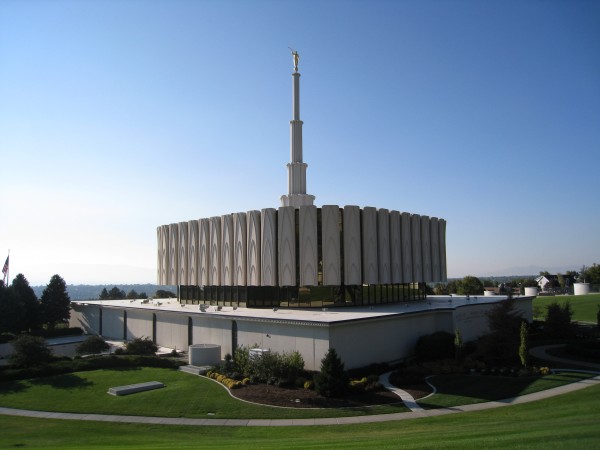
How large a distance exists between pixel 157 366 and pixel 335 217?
1755 cm

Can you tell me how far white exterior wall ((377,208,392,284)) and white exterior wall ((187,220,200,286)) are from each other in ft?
60.0

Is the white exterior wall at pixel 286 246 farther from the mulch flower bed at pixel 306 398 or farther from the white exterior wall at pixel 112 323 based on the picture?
the white exterior wall at pixel 112 323

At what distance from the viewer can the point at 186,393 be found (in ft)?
82.2

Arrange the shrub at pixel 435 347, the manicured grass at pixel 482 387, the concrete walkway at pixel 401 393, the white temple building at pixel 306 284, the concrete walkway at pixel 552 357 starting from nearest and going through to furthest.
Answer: the concrete walkway at pixel 401 393, the manicured grass at pixel 482 387, the concrete walkway at pixel 552 357, the white temple building at pixel 306 284, the shrub at pixel 435 347

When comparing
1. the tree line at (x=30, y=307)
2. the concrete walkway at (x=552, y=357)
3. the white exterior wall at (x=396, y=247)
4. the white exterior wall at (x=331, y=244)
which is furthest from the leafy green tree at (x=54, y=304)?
the concrete walkway at (x=552, y=357)

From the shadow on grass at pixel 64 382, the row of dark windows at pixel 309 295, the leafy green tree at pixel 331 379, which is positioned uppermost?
the row of dark windows at pixel 309 295

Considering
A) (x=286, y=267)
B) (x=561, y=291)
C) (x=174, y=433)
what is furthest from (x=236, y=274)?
(x=561, y=291)

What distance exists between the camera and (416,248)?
146 feet

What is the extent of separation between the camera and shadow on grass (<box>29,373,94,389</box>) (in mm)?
27500

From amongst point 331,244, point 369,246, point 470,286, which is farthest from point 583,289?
point 331,244

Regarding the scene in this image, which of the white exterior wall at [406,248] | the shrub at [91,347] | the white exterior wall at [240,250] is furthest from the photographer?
the white exterior wall at [406,248]

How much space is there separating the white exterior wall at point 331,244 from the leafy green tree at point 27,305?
1470 inches

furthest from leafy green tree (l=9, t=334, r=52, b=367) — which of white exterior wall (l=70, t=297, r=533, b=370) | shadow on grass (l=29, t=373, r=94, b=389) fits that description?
white exterior wall (l=70, t=297, r=533, b=370)

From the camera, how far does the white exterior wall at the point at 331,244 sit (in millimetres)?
37344
